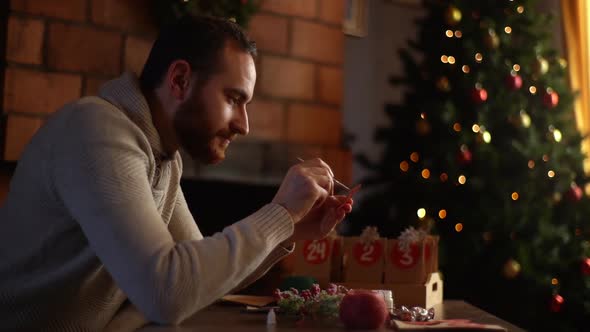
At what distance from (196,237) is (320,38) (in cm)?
154

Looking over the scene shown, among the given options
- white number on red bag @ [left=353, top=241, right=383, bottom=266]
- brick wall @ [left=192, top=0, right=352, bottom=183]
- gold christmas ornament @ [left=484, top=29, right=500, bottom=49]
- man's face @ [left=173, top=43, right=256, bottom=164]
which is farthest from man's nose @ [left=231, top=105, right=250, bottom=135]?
gold christmas ornament @ [left=484, top=29, right=500, bottom=49]

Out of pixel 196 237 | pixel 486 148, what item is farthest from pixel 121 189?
pixel 486 148

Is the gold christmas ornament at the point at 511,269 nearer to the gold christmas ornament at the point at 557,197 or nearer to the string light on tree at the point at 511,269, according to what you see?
the string light on tree at the point at 511,269

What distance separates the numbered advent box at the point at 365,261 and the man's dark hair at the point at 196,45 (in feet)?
1.94

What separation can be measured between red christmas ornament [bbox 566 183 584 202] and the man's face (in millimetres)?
2119

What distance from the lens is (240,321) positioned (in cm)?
124

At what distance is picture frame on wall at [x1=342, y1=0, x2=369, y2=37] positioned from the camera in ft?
12.3

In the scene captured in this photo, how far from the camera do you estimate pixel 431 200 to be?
3.04 meters

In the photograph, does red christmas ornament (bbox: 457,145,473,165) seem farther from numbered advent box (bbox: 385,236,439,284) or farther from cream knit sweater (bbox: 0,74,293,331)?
cream knit sweater (bbox: 0,74,293,331)

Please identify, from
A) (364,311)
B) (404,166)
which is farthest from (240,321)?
(404,166)

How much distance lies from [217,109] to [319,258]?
59 cm

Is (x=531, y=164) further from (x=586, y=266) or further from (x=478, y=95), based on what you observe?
(x=586, y=266)

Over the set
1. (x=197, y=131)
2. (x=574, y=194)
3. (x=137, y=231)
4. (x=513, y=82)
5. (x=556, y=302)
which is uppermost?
(x=513, y=82)

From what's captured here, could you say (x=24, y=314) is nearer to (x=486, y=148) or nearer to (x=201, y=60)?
(x=201, y=60)
